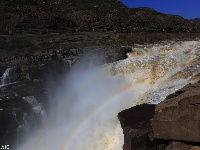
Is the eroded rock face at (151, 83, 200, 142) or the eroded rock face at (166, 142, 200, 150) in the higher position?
the eroded rock face at (151, 83, 200, 142)

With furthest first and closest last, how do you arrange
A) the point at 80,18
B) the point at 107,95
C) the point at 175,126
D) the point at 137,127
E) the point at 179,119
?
1. the point at 80,18
2. the point at 107,95
3. the point at 137,127
4. the point at 175,126
5. the point at 179,119

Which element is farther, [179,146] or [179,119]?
[179,146]

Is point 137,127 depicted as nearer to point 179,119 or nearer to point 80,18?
point 179,119

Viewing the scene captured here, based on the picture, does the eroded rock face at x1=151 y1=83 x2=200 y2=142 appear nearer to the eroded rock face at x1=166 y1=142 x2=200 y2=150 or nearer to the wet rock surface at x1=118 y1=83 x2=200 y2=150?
the wet rock surface at x1=118 y1=83 x2=200 y2=150

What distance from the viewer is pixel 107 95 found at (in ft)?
60.7

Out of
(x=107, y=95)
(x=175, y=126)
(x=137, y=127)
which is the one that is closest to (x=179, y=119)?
A: (x=175, y=126)

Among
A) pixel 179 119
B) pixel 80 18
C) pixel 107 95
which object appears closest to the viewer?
pixel 179 119

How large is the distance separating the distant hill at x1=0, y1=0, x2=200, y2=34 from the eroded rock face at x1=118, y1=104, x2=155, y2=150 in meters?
36.2

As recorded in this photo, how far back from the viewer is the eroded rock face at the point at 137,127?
9633 millimetres

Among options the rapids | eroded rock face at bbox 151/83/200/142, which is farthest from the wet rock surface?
the rapids

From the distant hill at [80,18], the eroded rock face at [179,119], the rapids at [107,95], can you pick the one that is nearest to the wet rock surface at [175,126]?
the eroded rock face at [179,119]

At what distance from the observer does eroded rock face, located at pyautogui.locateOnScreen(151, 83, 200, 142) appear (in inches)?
303

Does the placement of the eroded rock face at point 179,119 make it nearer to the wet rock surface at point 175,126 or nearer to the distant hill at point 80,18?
the wet rock surface at point 175,126

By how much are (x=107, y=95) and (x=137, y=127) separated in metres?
8.22
